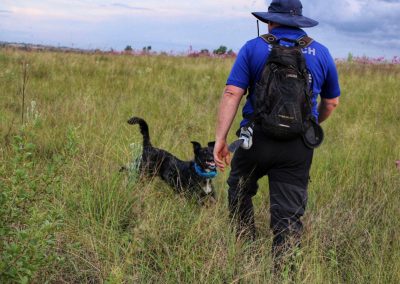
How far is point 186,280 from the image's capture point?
2973mm

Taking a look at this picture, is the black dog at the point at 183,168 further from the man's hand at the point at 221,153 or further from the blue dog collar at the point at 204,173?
the man's hand at the point at 221,153

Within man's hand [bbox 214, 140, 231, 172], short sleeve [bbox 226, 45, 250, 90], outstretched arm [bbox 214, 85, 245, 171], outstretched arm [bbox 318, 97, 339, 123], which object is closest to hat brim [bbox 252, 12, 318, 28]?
short sleeve [bbox 226, 45, 250, 90]

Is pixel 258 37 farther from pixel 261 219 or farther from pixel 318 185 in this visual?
pixel 318 185

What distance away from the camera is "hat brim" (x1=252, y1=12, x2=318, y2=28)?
10.3 ft

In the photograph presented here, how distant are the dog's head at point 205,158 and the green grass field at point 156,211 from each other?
286 millimetres

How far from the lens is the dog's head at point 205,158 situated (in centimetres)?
495

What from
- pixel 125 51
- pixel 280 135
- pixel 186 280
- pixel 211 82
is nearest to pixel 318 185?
pixel 280 135

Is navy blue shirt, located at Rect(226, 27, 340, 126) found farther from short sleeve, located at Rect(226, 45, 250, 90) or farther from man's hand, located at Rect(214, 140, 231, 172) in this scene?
man's hand, located at Rect(214, 140, 231, 172)

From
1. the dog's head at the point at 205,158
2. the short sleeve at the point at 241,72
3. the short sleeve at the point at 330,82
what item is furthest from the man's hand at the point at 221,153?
the dog's head at the point at 205,158

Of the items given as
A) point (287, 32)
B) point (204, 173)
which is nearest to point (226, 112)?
point (287, 32)

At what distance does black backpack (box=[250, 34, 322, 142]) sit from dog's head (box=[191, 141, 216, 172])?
71.1 inches

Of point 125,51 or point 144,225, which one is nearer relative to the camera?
point 144,225

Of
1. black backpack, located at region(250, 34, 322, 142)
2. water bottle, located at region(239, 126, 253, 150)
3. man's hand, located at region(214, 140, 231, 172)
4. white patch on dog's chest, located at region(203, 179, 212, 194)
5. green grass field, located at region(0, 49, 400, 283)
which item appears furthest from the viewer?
white patch on dog's chest, located at region(203, 179, 212, 194)

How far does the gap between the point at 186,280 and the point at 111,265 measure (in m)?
0.52
